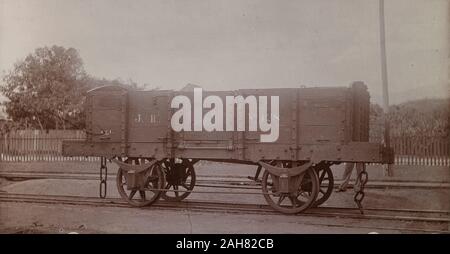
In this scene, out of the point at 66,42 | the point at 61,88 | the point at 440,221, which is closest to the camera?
the point at 440,221

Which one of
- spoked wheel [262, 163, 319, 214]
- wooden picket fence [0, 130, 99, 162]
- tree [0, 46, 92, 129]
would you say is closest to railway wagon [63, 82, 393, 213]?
spoked wheel [262, 163, 319, 214]

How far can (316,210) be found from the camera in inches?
335

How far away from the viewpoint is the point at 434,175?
13.1 meters

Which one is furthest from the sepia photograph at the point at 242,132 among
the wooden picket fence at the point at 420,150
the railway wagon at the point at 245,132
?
the wooden picket fence at the point at 420,150

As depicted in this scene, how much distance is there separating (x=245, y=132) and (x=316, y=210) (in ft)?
6.64

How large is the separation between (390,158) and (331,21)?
2.68 metres

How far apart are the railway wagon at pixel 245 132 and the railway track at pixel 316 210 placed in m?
0.30

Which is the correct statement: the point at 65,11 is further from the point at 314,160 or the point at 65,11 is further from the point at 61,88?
the point at 61,88

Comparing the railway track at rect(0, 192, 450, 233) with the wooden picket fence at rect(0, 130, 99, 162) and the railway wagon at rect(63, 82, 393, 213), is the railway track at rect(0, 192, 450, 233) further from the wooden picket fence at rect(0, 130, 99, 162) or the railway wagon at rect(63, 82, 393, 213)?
the wooden picket fence at rect(0, 130, 99, 162)

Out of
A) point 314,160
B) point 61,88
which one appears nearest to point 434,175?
point 314,160

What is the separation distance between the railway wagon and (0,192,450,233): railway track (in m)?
0.30

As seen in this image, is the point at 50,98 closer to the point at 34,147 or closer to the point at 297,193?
the point at 34,147

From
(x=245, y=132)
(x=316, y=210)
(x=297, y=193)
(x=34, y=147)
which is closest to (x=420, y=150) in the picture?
(x=316, y=210)

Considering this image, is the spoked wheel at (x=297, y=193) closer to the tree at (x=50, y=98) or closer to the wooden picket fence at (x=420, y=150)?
the wooden picket fence at (x=420, y=150)
